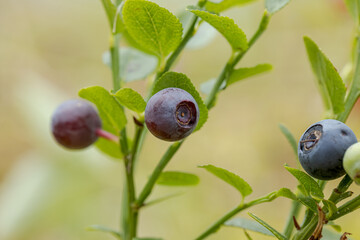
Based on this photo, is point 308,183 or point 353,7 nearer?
point 308,183

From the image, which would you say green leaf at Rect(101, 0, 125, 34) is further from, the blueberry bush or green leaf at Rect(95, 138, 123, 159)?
green leaf at Rect(95, 138, 123, 159)

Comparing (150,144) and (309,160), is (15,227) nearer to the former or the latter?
(150,144)

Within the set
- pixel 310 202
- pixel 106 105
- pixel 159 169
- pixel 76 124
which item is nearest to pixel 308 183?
pixel 310 202

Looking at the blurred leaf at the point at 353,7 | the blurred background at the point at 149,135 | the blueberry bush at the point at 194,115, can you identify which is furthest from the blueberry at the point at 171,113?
the blurred background at the point at 149,135

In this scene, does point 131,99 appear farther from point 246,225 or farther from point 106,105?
point 246,225

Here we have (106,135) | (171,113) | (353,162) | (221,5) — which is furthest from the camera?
(106,135)

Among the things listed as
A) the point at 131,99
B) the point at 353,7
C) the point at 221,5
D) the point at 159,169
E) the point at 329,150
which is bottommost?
the point at 159,169
